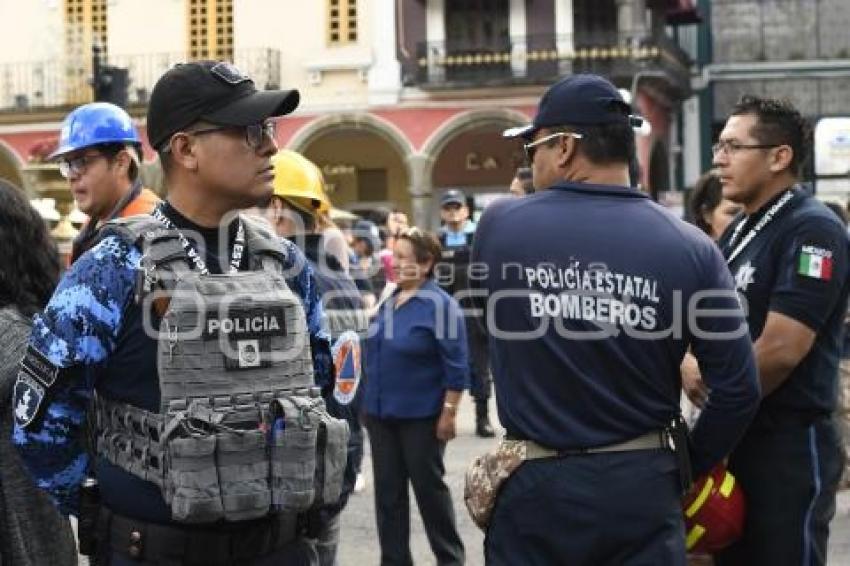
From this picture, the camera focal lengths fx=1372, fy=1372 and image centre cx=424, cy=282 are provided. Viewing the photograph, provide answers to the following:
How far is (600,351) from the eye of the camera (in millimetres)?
3611

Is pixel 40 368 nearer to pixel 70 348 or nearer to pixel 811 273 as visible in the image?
pixel 70 348

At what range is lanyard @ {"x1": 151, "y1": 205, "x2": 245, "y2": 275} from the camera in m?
3.24

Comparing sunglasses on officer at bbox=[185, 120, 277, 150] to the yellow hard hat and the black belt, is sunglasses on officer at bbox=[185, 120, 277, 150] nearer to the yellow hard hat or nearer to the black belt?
the black belt

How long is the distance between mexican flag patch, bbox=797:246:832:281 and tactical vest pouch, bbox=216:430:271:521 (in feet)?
6.35

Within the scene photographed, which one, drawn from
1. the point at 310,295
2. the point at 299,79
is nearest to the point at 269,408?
the point at 310,295

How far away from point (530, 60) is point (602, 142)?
24505 mm

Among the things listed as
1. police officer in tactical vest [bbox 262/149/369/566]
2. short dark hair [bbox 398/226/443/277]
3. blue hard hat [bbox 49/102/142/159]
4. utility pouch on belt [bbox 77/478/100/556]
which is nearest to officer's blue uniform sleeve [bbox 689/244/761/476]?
utility pouch on belt [bbox 77/478/100/556]

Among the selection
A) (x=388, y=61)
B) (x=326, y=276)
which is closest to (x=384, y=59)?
(x=388, y=61)

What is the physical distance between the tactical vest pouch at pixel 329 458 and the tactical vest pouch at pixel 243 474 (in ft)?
0.60

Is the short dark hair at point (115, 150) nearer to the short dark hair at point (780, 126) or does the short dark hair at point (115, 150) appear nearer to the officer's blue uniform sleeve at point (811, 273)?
the short dark hair at point (780, 126)

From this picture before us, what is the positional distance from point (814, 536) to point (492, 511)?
3.89ft

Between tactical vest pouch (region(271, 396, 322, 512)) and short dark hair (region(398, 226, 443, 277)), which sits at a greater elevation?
short dark hair (region(398, 226, 443, 277))

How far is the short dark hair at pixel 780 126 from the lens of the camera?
456cm

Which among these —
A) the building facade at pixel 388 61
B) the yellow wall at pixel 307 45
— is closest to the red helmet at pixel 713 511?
the building facade at pixel 388 61
